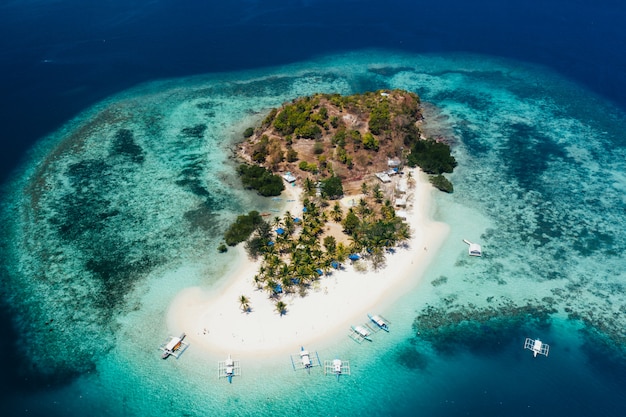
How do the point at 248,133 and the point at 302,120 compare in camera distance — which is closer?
the point at 302,120

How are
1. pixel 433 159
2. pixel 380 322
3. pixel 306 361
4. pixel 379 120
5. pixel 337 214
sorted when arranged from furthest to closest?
pixel 379 120 < pixel 433 159 < pixel 337 214 < pixel 380 322 < pixel 306 361

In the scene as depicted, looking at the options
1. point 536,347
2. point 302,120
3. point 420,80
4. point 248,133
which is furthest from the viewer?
point 420,80

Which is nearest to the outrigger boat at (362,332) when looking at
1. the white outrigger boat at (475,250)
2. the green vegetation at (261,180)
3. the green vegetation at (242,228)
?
the white outrigger boat at (475,250)

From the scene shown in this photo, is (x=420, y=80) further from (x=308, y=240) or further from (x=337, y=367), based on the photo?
(x=337, y=367)

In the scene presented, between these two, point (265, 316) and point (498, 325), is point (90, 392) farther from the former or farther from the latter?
point (498, 325)

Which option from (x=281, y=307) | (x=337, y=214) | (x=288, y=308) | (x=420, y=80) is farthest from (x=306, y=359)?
(x=420, y=80)

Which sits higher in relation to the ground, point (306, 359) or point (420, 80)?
point (420, 80)

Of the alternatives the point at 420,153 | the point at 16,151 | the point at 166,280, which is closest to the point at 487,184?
the point at 420,153

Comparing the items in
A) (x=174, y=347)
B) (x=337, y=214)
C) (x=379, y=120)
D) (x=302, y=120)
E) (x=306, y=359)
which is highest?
(x=302, y=120)

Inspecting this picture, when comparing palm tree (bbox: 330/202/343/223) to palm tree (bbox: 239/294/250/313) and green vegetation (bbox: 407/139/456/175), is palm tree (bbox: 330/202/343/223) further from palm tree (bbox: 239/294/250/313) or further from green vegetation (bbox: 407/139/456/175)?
green vegetation (bbox: 407/139/456/175)
